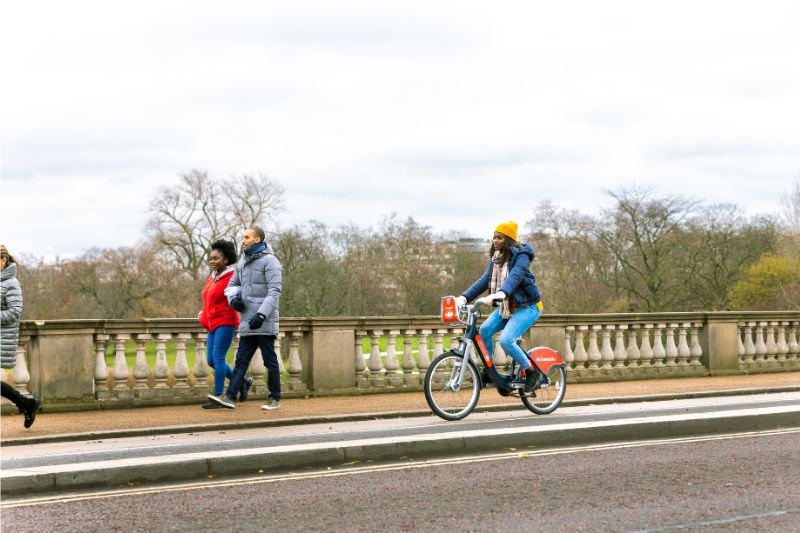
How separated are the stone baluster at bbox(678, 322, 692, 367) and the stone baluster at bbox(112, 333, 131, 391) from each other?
8.53 m

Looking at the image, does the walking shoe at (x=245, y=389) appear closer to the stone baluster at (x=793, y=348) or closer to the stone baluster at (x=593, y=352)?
the stone baluster at (x=593, y=352)

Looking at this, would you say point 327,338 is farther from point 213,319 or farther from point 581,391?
point 581,391

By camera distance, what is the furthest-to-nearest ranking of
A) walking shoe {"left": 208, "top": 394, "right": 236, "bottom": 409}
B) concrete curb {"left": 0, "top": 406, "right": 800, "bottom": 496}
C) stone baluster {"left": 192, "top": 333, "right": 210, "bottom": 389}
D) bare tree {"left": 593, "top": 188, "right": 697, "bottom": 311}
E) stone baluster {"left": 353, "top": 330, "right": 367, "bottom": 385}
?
bare tree {"left": 593, "top": 188, "right": 697, "bottom": 311} < stone baluster {"left": 353, "top": 330, "right": 367, "bottom": 385} < stone baluster {"left": 192, "top": 333, "right": 210, "bottom": 389} < walking shoe {"left": 208, "top": 394, "right": 236, "bottom": 409} < concrete curb {"left": 0, "top": 406, "right": 800, "bottom": 496}

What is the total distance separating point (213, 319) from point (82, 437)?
7.39ft

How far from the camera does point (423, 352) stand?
14156mm

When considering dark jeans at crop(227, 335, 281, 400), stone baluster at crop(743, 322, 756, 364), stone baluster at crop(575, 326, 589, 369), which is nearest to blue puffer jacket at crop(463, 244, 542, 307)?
dark jeans at crop(227, 335, 281, 400)

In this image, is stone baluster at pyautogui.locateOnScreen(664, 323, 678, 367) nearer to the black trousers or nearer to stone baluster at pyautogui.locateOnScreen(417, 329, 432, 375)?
stone baluster at pyautogui.locateOnScreen(417, 329, 432, 375)

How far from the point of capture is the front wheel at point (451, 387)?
1012 centimetres

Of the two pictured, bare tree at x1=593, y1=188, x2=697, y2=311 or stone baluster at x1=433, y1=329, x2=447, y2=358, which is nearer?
stone baluster at x1=433, y1=329, x2=447, y2=358

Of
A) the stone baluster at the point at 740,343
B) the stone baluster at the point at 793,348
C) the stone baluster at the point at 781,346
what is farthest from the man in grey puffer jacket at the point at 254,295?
the stone baluster at the point at 793,348

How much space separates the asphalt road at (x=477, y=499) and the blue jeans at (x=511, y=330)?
2163 mm

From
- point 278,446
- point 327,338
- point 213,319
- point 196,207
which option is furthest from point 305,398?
point 196,207

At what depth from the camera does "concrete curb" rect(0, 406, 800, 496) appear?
729cm

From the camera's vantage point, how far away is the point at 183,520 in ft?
20.0
